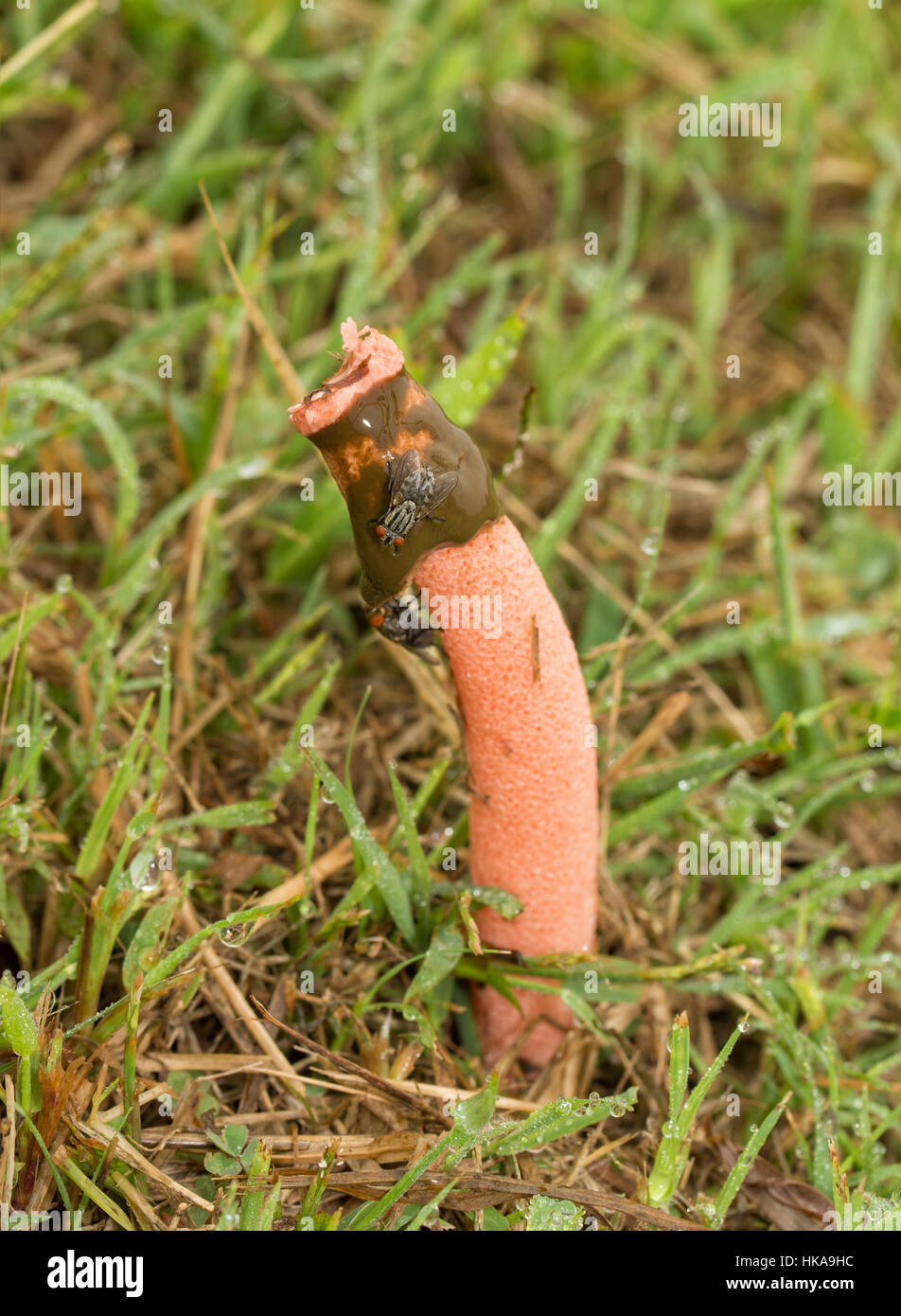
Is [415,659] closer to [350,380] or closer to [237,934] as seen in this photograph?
[237,934]

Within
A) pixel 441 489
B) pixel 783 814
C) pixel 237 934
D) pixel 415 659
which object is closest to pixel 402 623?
pixel 441 489

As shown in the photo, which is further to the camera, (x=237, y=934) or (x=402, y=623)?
(x=237, y=934)

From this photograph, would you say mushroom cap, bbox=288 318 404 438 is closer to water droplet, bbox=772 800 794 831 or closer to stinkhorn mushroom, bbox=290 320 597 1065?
stinkhorn mushroom, bbox=290 320 597 1065

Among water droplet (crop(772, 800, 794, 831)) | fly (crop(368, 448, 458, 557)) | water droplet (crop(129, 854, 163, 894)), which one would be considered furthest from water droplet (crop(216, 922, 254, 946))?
water droplet (crop(772, 800, 794, 831))

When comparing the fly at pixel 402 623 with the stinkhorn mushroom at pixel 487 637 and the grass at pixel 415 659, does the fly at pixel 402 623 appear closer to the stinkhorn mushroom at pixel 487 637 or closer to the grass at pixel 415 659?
the stinkhorn mushroom at pixel 487 637
